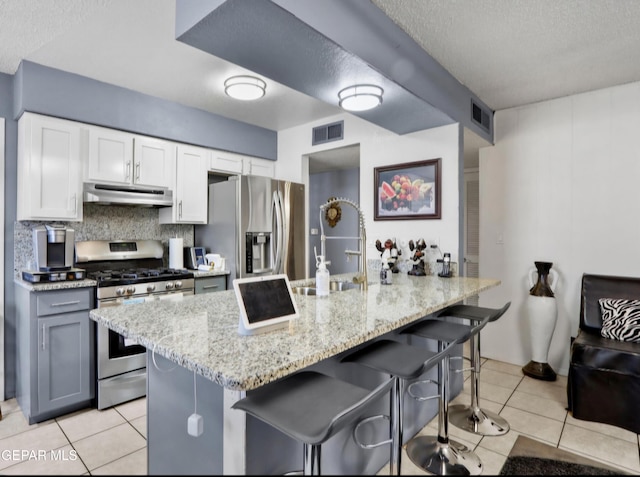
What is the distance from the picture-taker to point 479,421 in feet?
7.48

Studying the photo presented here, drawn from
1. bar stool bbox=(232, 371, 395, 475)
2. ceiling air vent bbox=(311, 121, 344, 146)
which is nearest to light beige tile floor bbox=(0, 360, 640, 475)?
bar stool bbox=(232, 371, 395, 475)

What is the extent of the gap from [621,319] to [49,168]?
13.9 ft

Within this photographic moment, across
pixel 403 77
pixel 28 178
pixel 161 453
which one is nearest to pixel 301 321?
pixel 161 453

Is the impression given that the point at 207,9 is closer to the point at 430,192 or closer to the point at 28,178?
the point at 28,178

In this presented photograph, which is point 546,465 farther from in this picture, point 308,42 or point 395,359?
point 308,42

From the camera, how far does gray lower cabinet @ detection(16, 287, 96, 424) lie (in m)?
2.33

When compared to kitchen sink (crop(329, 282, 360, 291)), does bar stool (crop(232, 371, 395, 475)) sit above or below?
below

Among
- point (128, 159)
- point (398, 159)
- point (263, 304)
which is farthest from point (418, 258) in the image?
point (128, 159)

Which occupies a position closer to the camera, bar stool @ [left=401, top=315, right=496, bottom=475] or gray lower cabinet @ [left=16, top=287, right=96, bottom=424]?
bar stool @ [left=401, top=315, right=496, bottom=475]

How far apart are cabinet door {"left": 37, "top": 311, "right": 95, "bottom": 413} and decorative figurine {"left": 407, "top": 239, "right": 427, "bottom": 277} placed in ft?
8.27

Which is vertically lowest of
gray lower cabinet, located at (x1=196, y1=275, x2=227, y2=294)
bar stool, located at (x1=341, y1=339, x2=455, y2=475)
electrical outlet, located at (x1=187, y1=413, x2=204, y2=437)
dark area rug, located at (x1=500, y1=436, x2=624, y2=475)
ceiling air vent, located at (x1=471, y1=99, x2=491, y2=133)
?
bar stool, located at (x1=341, y1=339, x2=455, y2=475)

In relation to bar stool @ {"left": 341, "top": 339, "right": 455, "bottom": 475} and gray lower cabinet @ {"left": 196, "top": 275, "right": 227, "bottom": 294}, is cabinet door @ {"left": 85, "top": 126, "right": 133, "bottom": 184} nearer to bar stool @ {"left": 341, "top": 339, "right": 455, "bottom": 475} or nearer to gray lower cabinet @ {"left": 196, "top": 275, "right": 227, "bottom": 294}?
gray lower cabinet @ {"left": 196, "top": 275, "right": 227, "bottom": 294}

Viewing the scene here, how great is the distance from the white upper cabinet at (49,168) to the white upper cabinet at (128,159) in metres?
0.11

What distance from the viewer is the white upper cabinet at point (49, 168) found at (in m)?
2.55
